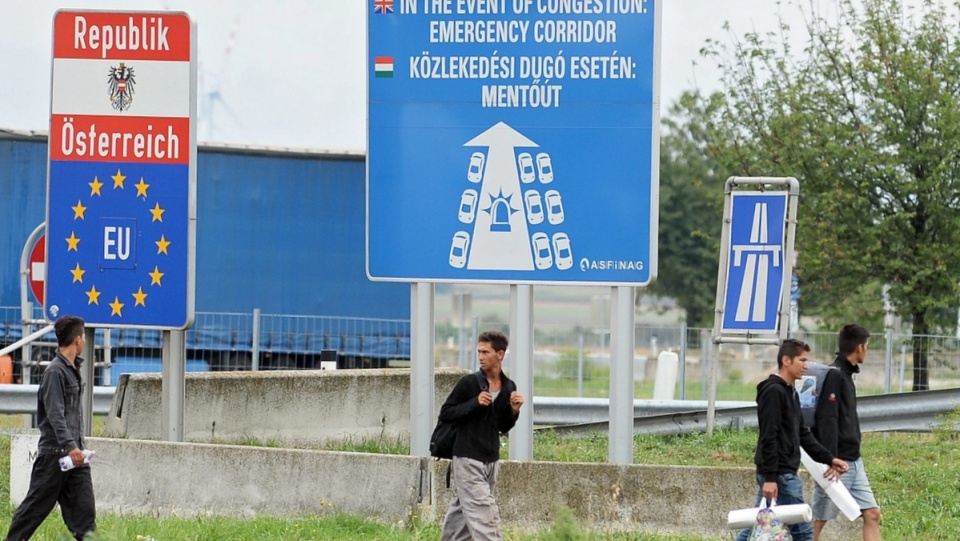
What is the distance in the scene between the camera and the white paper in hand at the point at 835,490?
9164 mm

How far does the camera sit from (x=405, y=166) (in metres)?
11.8

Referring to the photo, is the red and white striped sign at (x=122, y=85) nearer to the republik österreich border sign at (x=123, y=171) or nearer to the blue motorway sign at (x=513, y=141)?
the republik österreich border sign at (x=123, y=171)

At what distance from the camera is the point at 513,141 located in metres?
11.6

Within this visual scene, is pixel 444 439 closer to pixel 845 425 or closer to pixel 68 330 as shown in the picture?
pixel 68 330

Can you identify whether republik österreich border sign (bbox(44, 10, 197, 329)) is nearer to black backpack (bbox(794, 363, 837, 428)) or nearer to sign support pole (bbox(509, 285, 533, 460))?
sign support pole (bbox(509, 285, 533, 460))

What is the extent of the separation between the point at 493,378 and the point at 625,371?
2687 mm

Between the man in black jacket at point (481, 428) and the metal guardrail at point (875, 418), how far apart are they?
6007 millimetres

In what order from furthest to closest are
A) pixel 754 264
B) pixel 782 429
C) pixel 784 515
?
1. pixel 754 264
2. pixel 782 429
3. pixel 784 515

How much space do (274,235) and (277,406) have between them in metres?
11.4

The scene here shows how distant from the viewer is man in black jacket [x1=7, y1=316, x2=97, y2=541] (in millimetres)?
8945

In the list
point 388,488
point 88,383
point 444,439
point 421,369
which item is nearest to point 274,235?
point 88,383

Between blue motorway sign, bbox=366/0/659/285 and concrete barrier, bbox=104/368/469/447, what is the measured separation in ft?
10.1

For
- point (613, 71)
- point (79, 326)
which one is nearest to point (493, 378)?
point (79, 326)

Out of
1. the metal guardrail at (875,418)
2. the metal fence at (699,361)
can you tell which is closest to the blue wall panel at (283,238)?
the metal fence at (699,361)
